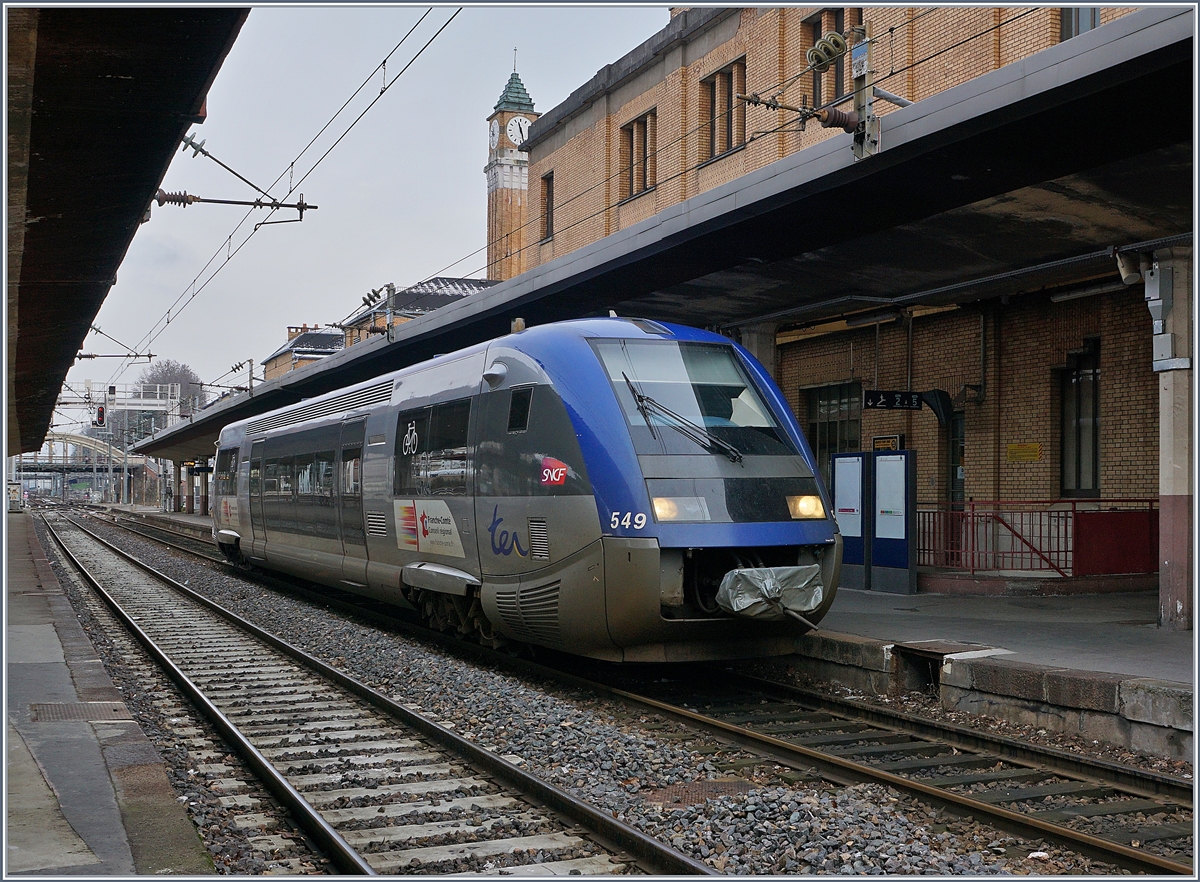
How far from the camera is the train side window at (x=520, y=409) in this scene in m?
9.66

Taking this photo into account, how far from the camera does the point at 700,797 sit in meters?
6.21

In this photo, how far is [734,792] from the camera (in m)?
6.32

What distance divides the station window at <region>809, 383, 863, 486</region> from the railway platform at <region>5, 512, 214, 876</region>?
47.1 feet

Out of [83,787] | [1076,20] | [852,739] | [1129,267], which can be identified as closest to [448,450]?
[852,739]

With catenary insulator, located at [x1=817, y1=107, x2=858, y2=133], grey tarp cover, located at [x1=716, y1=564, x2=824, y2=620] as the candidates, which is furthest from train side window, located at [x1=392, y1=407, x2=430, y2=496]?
catenary insulator, located at [x1=817, y1=107, x2=858, y2=133]

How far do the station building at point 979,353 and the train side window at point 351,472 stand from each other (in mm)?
6410

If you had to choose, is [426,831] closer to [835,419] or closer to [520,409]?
[520,409]

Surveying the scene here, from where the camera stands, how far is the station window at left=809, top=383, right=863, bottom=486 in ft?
69.1

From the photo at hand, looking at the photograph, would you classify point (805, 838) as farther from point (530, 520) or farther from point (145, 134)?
point (145, 134)

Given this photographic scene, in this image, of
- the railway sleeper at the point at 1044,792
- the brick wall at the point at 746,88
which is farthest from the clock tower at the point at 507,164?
the railway sleeper at the point at 1044,792

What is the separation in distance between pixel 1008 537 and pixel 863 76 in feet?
26.7

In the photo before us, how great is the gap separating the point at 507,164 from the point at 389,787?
46.8 m

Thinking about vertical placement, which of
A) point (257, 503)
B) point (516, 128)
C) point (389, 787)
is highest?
point (516, 128)

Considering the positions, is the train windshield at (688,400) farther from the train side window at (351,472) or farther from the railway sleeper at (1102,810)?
the train side window at (351,472)
